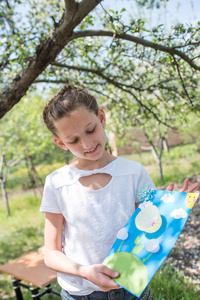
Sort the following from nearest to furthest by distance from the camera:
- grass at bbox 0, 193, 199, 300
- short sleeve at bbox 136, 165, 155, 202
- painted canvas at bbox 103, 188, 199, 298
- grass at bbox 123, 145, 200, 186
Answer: painted canvas at bbox 103, 188, 199, 298, short sleeve at bbox 136, 165, 155, 202, grass at bbox 0, 193, 199, 300, grass at bbox 123, 145, 200, 186

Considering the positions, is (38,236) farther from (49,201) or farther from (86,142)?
(86,142)

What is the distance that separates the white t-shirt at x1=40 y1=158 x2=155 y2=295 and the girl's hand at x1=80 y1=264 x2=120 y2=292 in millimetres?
177

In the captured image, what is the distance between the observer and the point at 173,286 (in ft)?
10.8

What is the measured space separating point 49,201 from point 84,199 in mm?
192

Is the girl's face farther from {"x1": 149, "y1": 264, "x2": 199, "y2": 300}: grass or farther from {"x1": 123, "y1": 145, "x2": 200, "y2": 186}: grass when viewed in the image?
{"x1": 123, "y1": 145, "x2": 200, "y2": 186}: grass

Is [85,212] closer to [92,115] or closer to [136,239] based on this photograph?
[136,239]


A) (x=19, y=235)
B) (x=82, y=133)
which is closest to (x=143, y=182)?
(x=82, y=133)

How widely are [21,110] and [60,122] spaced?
8637mm

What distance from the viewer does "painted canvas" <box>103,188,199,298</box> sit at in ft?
3.64

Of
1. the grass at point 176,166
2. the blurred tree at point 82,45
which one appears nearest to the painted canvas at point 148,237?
the blurred tree at point 82,45

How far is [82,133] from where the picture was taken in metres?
1.34

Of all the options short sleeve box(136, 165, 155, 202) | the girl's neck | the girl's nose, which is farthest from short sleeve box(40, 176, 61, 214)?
short sleeve box(136, 165, 155, 202)

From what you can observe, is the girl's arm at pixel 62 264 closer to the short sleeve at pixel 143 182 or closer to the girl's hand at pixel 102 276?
the girl's hand at pixel 102 276

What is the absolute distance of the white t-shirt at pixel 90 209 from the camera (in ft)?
4.47
